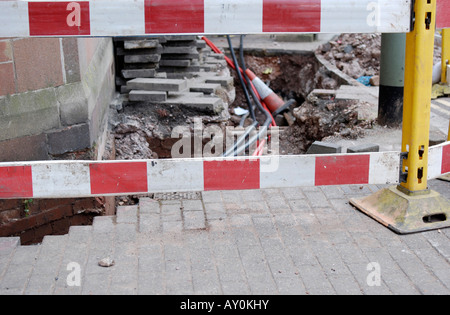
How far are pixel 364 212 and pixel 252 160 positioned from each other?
0.90 metres

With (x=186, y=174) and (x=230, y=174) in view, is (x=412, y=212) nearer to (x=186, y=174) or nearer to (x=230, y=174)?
(x=230, y=174)

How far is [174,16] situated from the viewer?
114 inches

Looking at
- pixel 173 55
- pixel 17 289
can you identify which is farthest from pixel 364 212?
pixel 173 55

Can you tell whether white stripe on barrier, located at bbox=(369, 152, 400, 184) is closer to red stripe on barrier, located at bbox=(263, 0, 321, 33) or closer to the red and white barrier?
the red and white barrier

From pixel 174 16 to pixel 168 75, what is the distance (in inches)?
212

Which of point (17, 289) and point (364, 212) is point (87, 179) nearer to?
point (17, 289)

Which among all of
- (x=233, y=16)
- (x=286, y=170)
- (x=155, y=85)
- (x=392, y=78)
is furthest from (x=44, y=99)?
(x=392, y=78)

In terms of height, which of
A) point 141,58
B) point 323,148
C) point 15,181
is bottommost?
point 323,148

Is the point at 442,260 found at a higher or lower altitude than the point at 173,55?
lower

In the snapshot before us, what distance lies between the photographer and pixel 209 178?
3184 mm

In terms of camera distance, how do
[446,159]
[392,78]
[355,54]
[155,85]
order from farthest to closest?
1. [355,54]
2. [155,85]
3. [392,78]
4. [446,159]

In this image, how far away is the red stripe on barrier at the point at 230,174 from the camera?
3166 mm

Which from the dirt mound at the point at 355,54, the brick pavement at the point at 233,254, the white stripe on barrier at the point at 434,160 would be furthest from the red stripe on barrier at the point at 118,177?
the dirt mound at the point at 355,54

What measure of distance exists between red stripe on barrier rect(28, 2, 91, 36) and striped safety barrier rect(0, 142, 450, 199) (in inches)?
28.6
